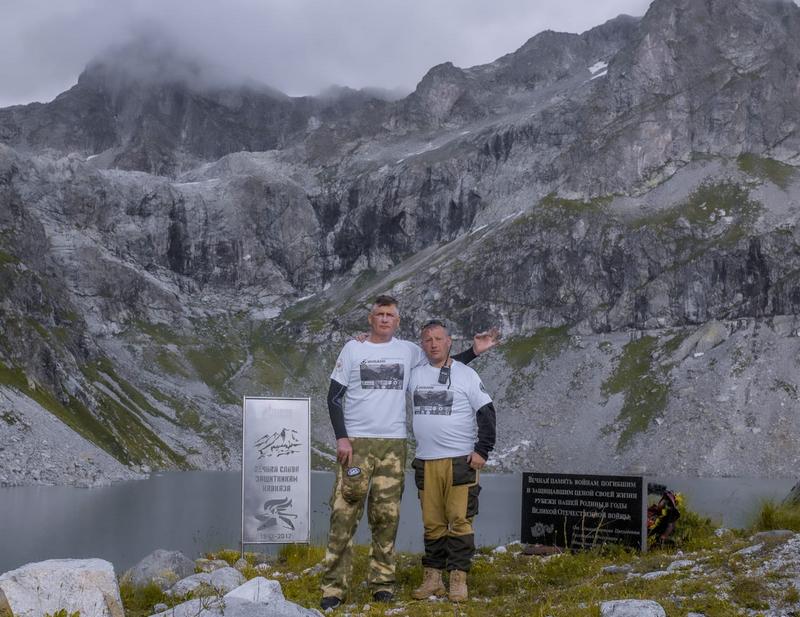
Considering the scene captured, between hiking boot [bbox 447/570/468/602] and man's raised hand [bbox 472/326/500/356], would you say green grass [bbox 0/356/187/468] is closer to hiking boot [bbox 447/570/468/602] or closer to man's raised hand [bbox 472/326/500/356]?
man's raised hand [bbox 472/326/500/356]

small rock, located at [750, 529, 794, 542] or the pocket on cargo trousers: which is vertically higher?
the pocket on cargo trousers

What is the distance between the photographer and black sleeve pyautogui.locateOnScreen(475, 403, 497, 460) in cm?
1055

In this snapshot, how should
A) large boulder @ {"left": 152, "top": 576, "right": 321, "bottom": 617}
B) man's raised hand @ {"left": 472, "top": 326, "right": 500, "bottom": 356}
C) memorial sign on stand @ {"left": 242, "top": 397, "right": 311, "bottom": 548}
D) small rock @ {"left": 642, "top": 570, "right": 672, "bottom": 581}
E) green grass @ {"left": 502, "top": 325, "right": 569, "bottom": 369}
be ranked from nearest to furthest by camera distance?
large boulder @ {"left": 152, "top": 576, "right": 321, "bottom": 617} → small rock @ {"left": 642, "top": 570, "right": 672, "bottom": 581} → man's raised hand @ {"left": 472, "top": 326, "right": 500, "bottom": 356} → memorial sign on stand @ {"left": 242, "top": 397, "right": 311, "bottom": 548} → green grass @ {"left": 502, "top": 325, "right": 569, "bottom": 369}

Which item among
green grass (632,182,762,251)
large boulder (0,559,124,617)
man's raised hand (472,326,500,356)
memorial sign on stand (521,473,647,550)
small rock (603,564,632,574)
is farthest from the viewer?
green grass (632,182,762,251)

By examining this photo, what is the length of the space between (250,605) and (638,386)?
133 m

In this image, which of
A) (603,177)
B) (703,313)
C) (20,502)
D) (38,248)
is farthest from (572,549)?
(603,177)

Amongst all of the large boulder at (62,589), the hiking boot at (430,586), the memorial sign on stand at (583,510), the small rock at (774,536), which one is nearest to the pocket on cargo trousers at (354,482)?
the hiking boot at (430,586)

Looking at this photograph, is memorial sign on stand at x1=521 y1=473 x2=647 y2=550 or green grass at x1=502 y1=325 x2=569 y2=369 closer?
memorial sign on stand at x1=521 y1=473 x2=647 y2=550

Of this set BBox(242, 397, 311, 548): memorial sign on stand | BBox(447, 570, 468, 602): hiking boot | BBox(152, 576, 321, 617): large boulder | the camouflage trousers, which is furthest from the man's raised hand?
BBox(152, 576, 321, 617): large boulder

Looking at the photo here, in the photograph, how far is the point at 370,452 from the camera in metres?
10.5

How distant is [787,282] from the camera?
5625 inches

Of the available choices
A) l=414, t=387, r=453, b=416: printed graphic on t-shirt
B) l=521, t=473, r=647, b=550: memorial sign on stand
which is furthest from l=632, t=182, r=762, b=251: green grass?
l=414, t=387, r=453, b=416: printed graphic on t-shirt

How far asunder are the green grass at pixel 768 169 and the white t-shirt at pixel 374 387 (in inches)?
6975

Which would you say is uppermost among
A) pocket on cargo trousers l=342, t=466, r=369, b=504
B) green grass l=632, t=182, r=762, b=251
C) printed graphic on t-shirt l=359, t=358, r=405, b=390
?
green grass l=632, t=182, r=762, b=251
